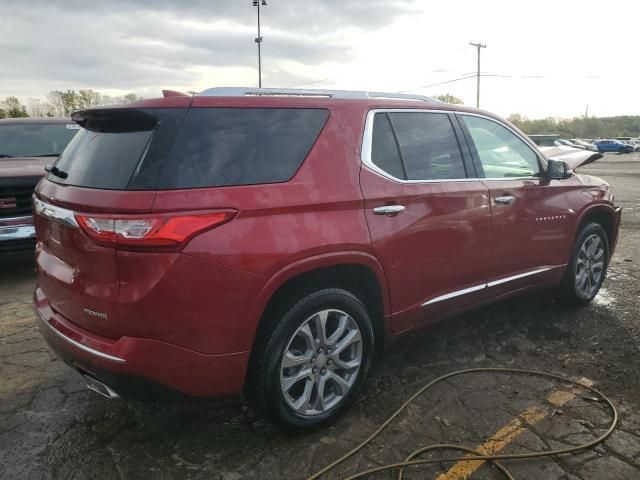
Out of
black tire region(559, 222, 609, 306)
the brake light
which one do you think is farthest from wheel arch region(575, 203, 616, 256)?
the brake light

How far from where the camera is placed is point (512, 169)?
3.96m

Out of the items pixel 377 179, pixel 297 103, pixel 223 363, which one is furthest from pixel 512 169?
pixel 223 363

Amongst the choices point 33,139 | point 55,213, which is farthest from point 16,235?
point 55,213

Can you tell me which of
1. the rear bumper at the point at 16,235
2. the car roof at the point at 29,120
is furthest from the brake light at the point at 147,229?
the car roof at the point at 29,120

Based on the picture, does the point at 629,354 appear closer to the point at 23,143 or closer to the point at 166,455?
the point at 166,455

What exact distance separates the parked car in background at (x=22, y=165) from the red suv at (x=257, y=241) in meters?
3.03

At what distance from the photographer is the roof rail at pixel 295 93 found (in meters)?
2.61

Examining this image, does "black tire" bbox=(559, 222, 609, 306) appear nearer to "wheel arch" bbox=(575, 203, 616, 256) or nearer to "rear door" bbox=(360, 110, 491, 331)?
"wheel arch" bbox=(575, 203, 616, 256)

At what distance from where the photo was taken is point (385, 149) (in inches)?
120

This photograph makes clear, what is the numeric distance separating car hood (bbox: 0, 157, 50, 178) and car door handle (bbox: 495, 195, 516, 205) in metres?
4.69

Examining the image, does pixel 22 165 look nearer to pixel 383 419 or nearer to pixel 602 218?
pixel 383 419

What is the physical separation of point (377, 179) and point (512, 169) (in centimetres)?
154

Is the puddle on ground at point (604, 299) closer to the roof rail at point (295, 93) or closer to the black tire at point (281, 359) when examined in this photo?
the roof rail at point (295, 93)

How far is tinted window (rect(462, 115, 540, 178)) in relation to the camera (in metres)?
3.72
